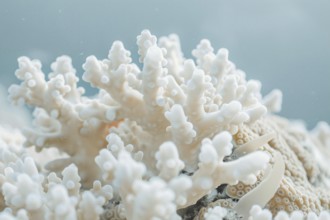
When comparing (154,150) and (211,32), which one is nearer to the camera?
(154,150)

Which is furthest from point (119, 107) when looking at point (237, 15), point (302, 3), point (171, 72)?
point (302, 3)

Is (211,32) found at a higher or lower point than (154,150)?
higher

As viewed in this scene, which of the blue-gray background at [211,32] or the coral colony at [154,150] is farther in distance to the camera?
the blue-gray background at [211,32]

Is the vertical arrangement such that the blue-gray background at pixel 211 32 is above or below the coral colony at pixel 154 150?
above

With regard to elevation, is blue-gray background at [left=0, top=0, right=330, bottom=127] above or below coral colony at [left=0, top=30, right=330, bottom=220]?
above
